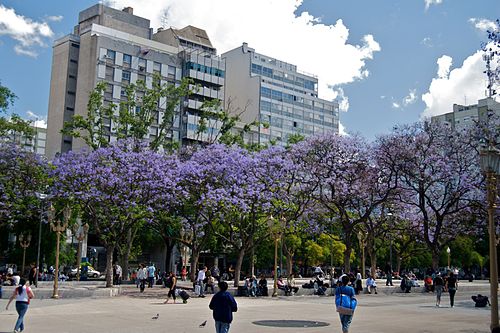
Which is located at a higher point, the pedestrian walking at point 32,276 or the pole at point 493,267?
the pole at point 493,267

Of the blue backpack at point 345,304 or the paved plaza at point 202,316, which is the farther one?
the paved plaza at point 202,316

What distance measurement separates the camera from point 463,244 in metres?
64.6

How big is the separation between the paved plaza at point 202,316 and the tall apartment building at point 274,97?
66.9 m

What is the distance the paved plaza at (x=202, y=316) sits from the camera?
1577cm

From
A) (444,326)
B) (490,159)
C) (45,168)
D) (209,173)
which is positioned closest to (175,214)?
(209,173)

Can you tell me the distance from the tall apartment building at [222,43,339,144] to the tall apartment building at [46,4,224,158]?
984 centimetres

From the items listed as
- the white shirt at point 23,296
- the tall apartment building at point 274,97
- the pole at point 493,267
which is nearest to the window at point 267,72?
the tall apartment building at point 274,97

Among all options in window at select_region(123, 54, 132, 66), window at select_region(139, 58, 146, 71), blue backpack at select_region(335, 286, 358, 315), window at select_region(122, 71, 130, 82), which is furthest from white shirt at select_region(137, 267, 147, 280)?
window at select_region(139, 58, 146, 71)

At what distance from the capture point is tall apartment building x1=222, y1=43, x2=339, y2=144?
94375 millimetres

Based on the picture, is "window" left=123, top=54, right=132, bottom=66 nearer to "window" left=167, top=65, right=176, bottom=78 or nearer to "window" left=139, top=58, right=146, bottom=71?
"window" left=139, top=58, right=146, bottom=71

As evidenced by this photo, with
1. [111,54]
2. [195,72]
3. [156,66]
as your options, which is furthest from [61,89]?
[195,72]

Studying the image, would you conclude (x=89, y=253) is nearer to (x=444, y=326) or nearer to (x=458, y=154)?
(x=458, y=154)

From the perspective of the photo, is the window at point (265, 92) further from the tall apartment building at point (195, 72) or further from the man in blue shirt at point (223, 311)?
the man in blue shirt at point (223, 311)

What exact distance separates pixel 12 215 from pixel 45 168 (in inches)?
154
